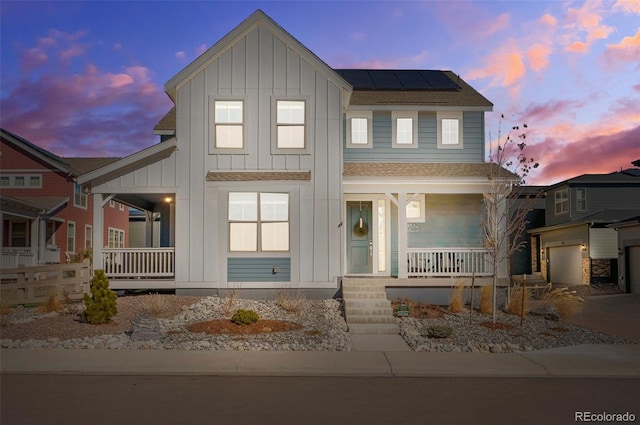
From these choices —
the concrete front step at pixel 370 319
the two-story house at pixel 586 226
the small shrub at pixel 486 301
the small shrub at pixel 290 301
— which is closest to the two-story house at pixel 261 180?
the small shrub at pixel 290 301

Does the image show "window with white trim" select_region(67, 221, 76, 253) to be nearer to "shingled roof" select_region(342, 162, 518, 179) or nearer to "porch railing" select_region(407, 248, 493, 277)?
"shingled roof" select_region(342, 162, 518, 179)

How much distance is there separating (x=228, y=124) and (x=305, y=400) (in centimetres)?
1102

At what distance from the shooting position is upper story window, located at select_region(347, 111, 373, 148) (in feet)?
65.5

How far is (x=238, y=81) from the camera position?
17.6 m

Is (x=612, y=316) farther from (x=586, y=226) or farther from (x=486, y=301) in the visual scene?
(x=586, y=226)

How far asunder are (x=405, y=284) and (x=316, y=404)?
Answer: 957 cm

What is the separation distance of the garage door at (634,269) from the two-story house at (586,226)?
58 cm

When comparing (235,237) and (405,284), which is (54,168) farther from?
(405,284)

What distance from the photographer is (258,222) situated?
56.7 ft

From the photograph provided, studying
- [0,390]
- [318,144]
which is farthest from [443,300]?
[0,390]

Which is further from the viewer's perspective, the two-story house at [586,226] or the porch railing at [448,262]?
the two-story house at [586,226]

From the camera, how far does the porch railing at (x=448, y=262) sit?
17594mm

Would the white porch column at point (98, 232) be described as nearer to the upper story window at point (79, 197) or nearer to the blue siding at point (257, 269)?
the blue siding at point (257, 269)

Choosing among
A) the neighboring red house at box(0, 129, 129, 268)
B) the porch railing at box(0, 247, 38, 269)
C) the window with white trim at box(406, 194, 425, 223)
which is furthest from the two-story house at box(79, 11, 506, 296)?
the neighboring red house at box(0, 129, 129, 268)
